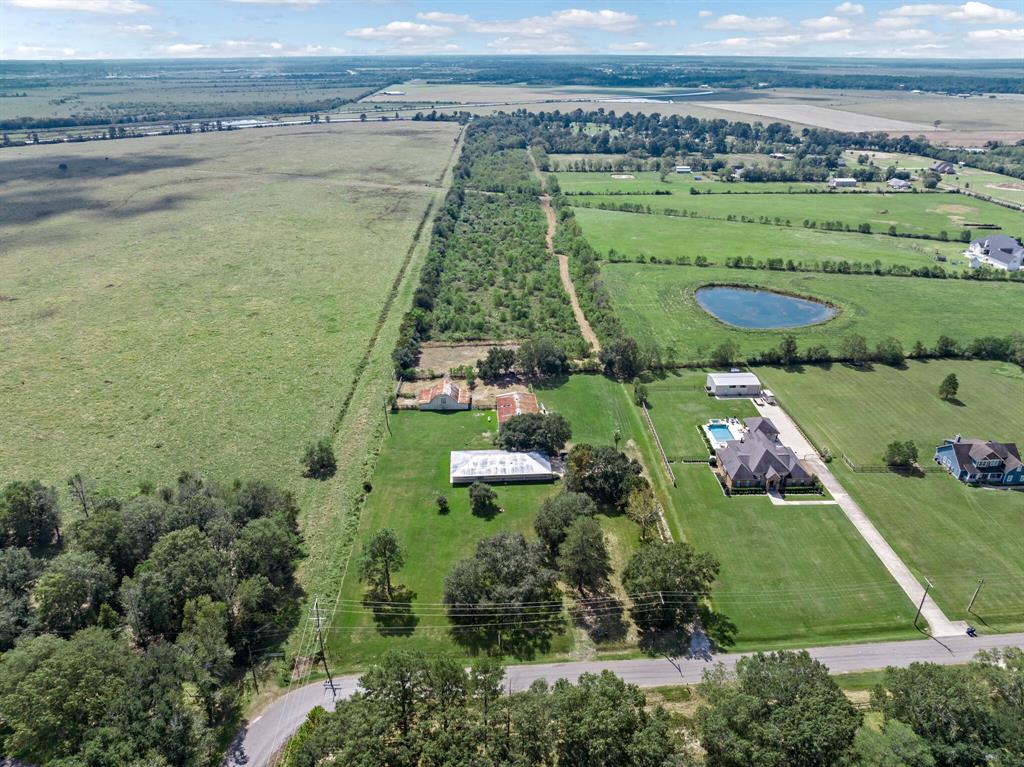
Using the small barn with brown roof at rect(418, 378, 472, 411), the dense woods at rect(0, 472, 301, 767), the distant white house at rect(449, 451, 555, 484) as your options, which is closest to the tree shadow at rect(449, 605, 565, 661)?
the dense woods at rect(0, 472, 301, 767)

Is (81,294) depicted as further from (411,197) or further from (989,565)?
(989,565)

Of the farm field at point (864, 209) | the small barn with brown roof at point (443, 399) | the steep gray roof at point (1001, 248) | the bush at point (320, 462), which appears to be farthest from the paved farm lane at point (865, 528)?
the farm field at point (864, 209)

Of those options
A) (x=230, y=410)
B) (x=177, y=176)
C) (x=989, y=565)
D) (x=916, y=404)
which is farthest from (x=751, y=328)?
(x=177, y=176)

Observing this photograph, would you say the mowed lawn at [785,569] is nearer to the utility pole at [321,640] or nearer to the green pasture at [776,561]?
the green pasture at [776,561]

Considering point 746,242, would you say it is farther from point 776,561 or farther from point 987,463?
point 776,561

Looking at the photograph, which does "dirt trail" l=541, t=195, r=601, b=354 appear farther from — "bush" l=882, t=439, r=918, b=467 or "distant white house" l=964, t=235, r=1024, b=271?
"distant white house" l=964, t=235, r=1024, b=271
